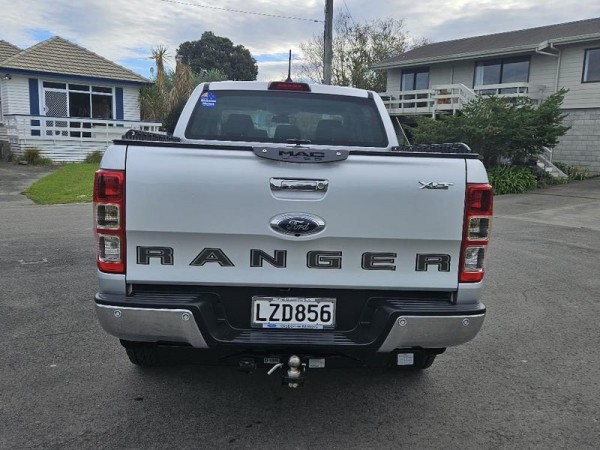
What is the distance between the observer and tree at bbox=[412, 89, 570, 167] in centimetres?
1648

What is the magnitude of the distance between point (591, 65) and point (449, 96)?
5.27 metres

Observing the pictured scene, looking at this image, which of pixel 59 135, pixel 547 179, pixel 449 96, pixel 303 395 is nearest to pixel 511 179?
pixel 547 179

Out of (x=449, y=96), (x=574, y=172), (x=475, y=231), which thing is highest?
(x=449, y=96)

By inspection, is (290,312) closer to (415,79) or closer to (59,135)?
(59,135)

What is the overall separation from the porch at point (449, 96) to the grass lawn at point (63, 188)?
43.7 ft

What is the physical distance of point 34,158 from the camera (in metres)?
21.1

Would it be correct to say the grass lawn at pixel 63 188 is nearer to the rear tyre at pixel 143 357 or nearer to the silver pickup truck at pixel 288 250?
the rear tyre at pixel 143 357

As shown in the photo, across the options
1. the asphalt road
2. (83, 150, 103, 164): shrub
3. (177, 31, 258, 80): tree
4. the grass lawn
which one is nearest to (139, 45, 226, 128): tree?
(83, 150, 103, 164): shrub

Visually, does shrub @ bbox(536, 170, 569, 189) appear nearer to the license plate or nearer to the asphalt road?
the asphalt road

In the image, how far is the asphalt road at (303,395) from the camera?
10.1 feet

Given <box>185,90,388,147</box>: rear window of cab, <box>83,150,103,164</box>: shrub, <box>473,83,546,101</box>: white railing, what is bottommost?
<box>83,150,103,164</box>: shrub

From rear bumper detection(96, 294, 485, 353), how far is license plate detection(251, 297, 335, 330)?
38 millimetres

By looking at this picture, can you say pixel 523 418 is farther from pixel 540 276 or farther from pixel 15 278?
pixel 15 278

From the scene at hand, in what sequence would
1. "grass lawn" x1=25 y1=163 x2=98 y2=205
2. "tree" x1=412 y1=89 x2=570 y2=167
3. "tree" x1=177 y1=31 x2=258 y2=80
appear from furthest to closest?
"tree" x1=177 y1=31 x2=258 y2=80
"tree" x1=412 y1=89 x2=570 y2=167
"grass lawn" x1=25 y1=163 x2=98 y2=205
